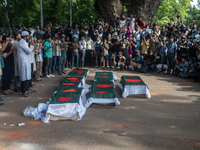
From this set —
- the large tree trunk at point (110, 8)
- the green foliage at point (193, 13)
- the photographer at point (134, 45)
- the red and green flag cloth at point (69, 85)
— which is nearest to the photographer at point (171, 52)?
the photographer at point (134, 45)

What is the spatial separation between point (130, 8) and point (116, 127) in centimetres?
1520

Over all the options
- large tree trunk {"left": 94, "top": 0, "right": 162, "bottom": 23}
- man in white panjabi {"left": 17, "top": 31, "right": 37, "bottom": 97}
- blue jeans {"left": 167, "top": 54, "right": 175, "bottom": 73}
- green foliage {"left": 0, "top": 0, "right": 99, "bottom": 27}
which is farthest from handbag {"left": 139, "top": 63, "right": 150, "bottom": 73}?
green foliage {"left": 0, "top": 0, "right": 99, "bottom": 27}

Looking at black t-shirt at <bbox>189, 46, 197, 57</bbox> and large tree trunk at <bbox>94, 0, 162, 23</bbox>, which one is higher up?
large tree trunk at <bbox>94, 0, 162, 23</bbox>

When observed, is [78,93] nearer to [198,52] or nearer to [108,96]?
[108,96]

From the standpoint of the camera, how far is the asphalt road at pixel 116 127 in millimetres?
4750

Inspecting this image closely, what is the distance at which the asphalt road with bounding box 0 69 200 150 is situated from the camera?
4750 millimetres

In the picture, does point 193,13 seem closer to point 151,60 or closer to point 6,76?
point 151,60

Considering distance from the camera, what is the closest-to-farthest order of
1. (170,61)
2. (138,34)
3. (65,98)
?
(65,98) < (170,61) < (138,34)

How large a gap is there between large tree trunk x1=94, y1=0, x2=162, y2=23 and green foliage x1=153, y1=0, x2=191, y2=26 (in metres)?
19.6

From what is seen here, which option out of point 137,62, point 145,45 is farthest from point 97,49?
point 145,45

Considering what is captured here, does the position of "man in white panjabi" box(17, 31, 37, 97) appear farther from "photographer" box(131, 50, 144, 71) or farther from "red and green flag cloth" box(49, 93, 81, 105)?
"photographer" box(131, 50, 144, 71)

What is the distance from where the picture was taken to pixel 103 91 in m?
7.90

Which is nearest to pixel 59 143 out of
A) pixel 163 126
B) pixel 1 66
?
pixel 163 126

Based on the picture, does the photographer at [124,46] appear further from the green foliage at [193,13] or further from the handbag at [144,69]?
the green foliage at [193,13]
